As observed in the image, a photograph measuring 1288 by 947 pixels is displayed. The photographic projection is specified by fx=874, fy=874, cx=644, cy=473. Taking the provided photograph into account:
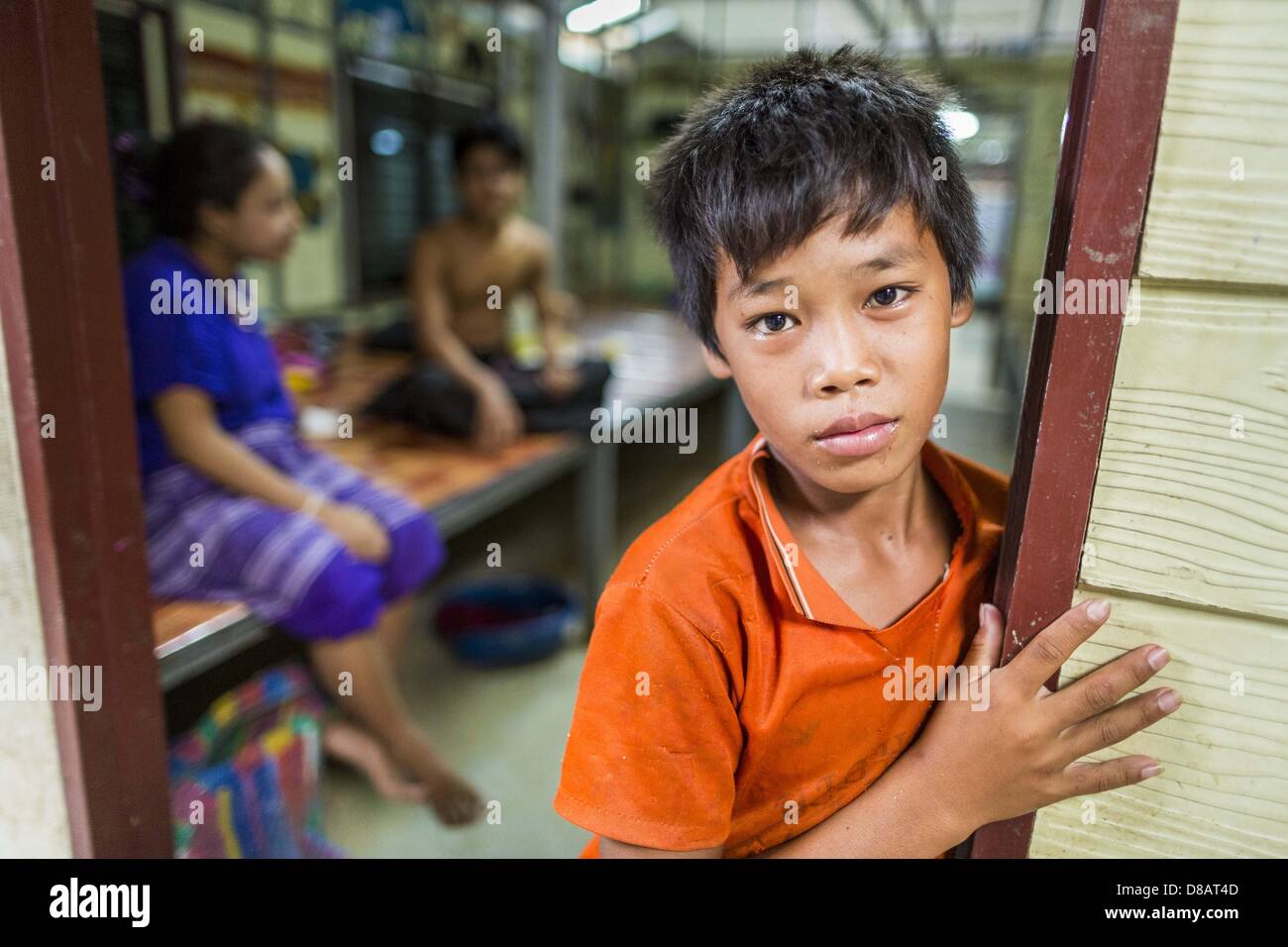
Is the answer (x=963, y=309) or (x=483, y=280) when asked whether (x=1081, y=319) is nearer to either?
(x=963, y=309)

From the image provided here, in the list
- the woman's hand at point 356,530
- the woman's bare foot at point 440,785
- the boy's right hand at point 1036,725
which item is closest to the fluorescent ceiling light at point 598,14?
the woman's hand at point 356,530

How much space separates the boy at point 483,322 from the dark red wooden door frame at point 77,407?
80.9 inches

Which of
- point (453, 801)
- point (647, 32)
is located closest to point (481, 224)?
point (453, 801)

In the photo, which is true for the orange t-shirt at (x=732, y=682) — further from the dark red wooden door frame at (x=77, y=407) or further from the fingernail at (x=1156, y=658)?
the dark red wooden door frame at (x=77, y=407)

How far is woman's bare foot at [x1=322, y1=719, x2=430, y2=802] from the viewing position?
2.20 meters

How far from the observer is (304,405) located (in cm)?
342

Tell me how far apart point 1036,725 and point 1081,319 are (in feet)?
1.08

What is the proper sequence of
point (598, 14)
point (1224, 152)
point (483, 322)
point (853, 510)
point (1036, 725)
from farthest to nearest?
1. point (598, 14)
2. point (483, 322)
3. point (853, 510)
4. point (1036, 725)
5. point (1224, 152)

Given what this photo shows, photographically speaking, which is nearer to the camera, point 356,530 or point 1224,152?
point 1224,152

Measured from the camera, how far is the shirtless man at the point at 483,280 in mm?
3127

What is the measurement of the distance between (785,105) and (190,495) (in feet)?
5.82

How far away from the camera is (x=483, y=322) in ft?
11.7

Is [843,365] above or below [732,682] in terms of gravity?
above
